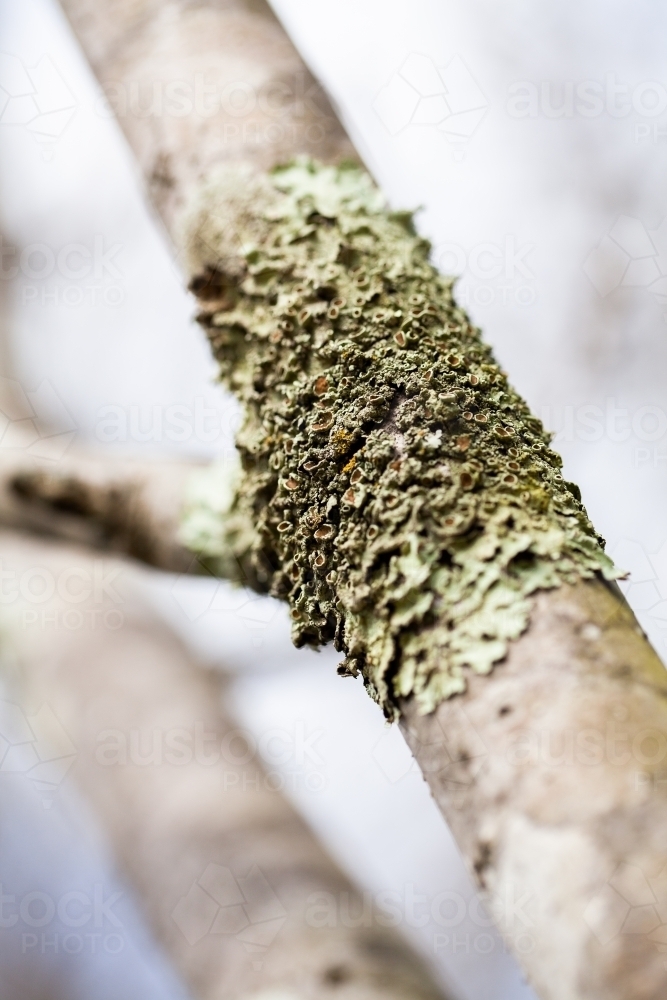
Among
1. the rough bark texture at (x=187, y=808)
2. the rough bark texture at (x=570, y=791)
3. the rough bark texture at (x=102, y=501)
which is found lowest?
the rough bark texture at (x=187, y=808)

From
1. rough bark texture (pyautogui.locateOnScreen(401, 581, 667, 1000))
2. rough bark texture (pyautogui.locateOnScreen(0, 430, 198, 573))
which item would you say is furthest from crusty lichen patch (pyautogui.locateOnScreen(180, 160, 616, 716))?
rough bark texture (pyautogui.locateOnScreen(0, 430, 198, 573))

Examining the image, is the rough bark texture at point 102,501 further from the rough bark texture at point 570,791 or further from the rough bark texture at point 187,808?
the rough bark texture at point 570,791

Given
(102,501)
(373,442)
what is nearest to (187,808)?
(102,501)

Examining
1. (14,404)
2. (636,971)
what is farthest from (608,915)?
(14,404)

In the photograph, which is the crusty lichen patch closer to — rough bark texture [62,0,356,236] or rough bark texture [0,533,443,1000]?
rough bark texture [62,0,356,236]

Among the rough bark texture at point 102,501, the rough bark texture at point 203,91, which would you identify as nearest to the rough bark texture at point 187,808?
the rough bark texture at point 102,501

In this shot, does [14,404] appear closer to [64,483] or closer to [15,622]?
[15,622]

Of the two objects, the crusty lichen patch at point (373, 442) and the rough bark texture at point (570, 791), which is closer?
the rough bark texture at point (570, 791)
